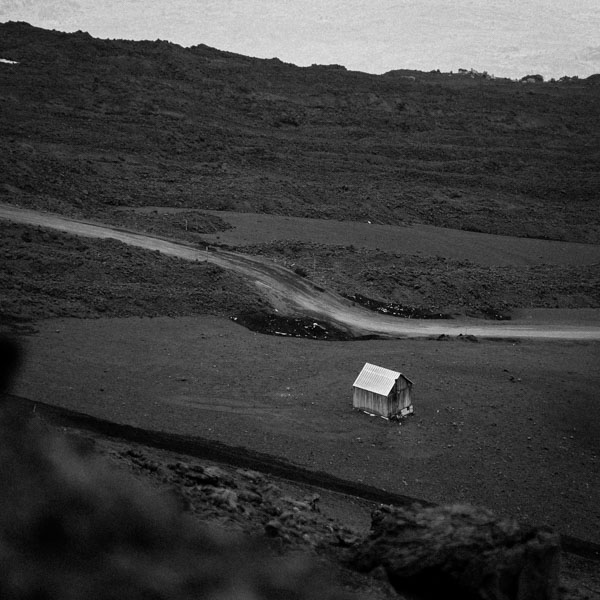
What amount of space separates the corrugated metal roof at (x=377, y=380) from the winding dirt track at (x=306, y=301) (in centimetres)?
812

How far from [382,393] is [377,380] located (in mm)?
581

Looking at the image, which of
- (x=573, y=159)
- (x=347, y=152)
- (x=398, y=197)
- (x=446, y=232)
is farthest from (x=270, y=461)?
(x=573, y=159)

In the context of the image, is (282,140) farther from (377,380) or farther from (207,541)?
(207,541)

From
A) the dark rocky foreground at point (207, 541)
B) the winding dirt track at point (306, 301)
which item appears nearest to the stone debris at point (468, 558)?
the dark rocky foreground at point (207, 541)

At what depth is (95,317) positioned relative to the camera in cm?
3238

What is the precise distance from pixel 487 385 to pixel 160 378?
10807 mm

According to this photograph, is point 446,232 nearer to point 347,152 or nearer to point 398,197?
point 398,197

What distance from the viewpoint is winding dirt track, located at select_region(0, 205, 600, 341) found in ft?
117

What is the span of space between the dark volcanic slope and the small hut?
24.0 meters

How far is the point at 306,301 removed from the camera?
37219mm

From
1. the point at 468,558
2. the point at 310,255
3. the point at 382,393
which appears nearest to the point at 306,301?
the point at 310,255

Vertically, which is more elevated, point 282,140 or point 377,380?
point 282,140

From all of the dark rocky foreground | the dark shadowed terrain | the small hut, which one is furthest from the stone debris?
the small hut

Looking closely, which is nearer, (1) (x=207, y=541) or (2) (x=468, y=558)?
(1) (x=207, y=541)
